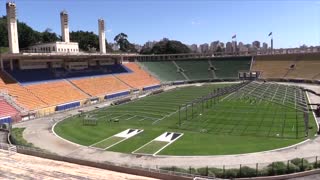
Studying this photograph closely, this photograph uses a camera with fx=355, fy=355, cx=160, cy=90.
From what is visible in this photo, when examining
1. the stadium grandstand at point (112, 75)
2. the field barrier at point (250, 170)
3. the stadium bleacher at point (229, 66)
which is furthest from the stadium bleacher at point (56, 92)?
the stadium bleacher at point (229, 66)

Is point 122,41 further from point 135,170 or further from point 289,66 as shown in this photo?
point 135,170

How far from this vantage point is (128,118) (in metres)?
42.9

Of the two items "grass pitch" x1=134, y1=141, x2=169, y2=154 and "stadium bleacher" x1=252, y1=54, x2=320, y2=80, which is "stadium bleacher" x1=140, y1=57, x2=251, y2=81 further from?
"grass pitch" x1=134, y1=141, x2=169, y2=154

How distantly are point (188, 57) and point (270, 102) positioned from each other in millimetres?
55796

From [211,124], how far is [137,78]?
44729 mm

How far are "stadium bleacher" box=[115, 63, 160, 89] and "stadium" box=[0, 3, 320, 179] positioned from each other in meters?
0.34

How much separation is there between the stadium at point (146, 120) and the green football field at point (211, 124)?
0.35ft

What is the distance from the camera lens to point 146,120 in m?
41.2

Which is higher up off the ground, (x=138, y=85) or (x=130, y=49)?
(x=130, y=49)

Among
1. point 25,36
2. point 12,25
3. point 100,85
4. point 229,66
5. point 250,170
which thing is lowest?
point 250,170

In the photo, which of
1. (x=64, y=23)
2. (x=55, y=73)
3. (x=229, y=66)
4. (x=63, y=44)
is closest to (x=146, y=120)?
(x=55, y=73)

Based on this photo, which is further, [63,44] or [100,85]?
[63,44]

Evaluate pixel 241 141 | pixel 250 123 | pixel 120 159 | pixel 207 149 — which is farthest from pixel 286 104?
pixel 120 159

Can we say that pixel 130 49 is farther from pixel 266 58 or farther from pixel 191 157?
pixel 191 157
